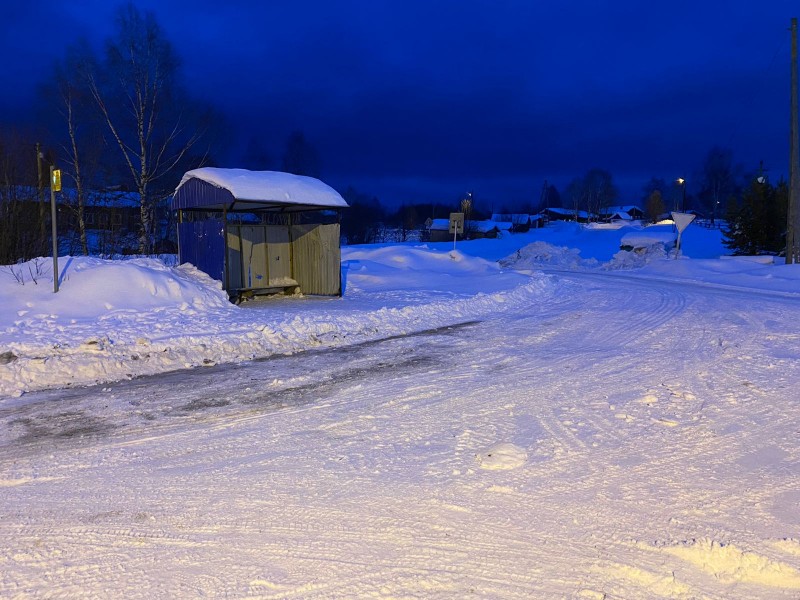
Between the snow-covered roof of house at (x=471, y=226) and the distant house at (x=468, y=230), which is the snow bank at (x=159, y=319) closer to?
the distant house at (x=468, y=230)

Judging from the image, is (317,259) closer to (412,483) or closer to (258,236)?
(258,236)

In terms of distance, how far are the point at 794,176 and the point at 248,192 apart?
23.2 m

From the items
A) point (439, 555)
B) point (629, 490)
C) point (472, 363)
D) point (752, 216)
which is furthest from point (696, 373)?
point (752, 216)

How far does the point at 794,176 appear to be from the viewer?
24.7m

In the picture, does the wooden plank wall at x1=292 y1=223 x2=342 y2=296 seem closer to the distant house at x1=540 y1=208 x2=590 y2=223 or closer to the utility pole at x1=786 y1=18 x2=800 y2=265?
the utility pole at x1=786 y1=18 x2=800 y2=265

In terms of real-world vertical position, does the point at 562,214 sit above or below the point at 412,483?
above

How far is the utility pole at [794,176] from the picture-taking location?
24.3 m

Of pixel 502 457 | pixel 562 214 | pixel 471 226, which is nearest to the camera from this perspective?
pixel 502 457

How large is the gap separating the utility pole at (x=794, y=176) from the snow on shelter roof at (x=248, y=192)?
20327 mm

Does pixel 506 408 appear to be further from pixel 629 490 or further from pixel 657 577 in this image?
pixel 657 577

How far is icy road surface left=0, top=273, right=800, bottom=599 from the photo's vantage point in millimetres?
3361

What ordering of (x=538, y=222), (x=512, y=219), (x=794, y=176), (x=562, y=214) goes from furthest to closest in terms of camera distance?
(x=562, y=214)
(x=512, y=219)
(x=538, y=222)
(x=794, y=176)

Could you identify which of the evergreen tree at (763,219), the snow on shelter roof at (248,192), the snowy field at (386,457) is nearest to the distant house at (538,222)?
the evergreen tree at (763,219)

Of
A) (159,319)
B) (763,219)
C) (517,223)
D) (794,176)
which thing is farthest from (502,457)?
(517,223)
